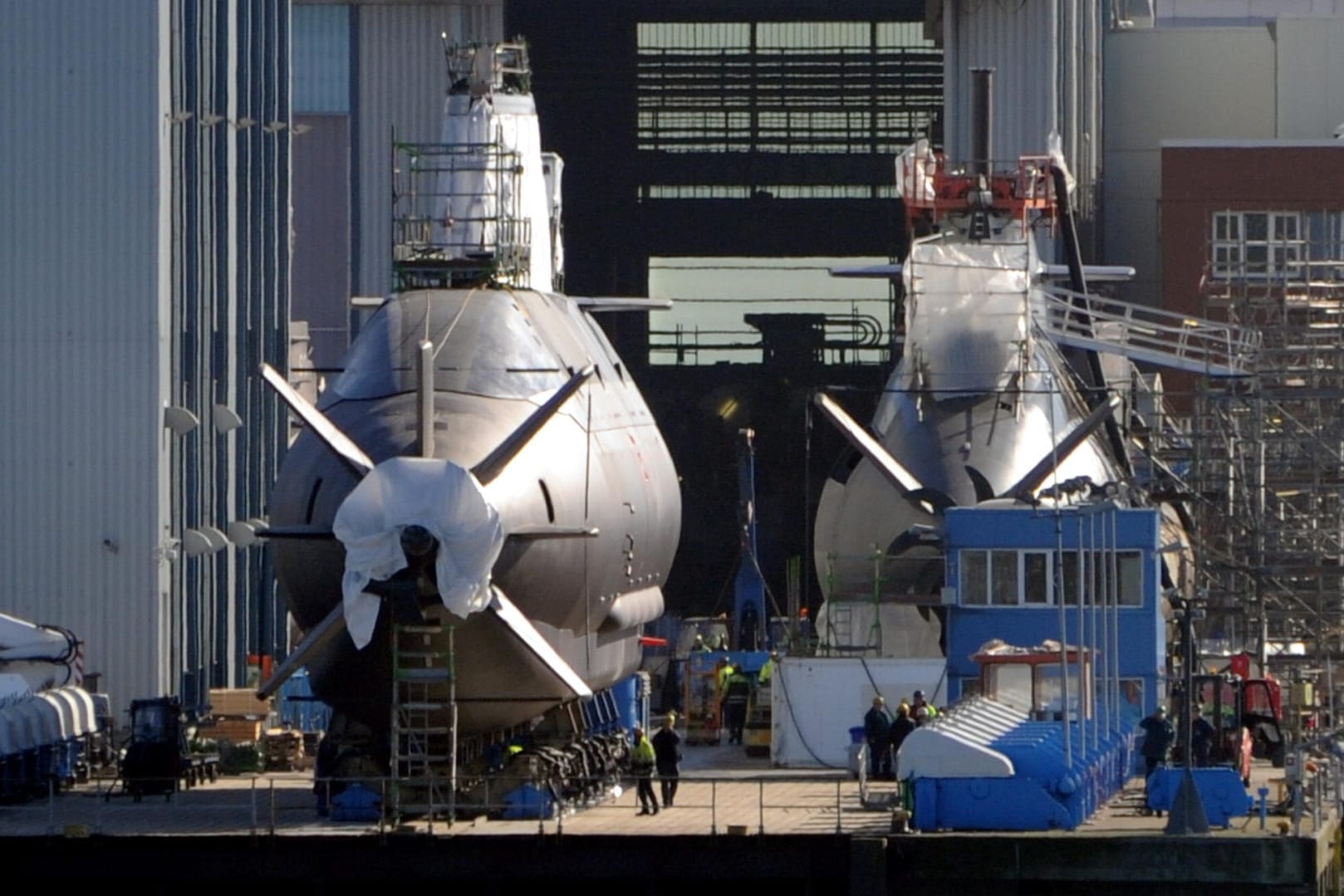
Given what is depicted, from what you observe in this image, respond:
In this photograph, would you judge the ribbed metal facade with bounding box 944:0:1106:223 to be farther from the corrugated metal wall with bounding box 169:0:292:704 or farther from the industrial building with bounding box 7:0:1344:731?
the corrugated metal wall with bounding box 169:0:292:704

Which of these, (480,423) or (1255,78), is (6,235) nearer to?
(480,423)

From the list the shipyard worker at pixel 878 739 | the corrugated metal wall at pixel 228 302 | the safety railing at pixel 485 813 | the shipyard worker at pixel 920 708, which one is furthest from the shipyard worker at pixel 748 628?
the safety railing at pixel 485 813

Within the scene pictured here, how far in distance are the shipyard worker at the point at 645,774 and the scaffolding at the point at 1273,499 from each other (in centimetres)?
1306

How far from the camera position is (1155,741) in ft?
125

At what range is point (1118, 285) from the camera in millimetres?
79000

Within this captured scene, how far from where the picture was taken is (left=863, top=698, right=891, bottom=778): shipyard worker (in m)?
40.3

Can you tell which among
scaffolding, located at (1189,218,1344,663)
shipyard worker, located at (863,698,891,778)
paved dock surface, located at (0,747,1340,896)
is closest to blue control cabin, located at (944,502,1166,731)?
shipyard worker, located at (863,698,891,778)

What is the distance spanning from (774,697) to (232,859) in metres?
12.8

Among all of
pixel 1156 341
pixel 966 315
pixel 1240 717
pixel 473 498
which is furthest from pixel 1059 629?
pixel 1156 341

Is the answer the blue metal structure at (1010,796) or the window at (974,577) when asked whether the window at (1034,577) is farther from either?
the blue metal structure at (1010,796)

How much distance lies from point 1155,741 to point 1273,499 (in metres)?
12.8

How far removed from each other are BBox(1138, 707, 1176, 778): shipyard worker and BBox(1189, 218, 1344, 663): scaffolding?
8.52 m

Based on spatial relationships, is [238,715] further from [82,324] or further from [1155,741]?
[1155,741]

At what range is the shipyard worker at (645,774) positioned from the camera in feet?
117
